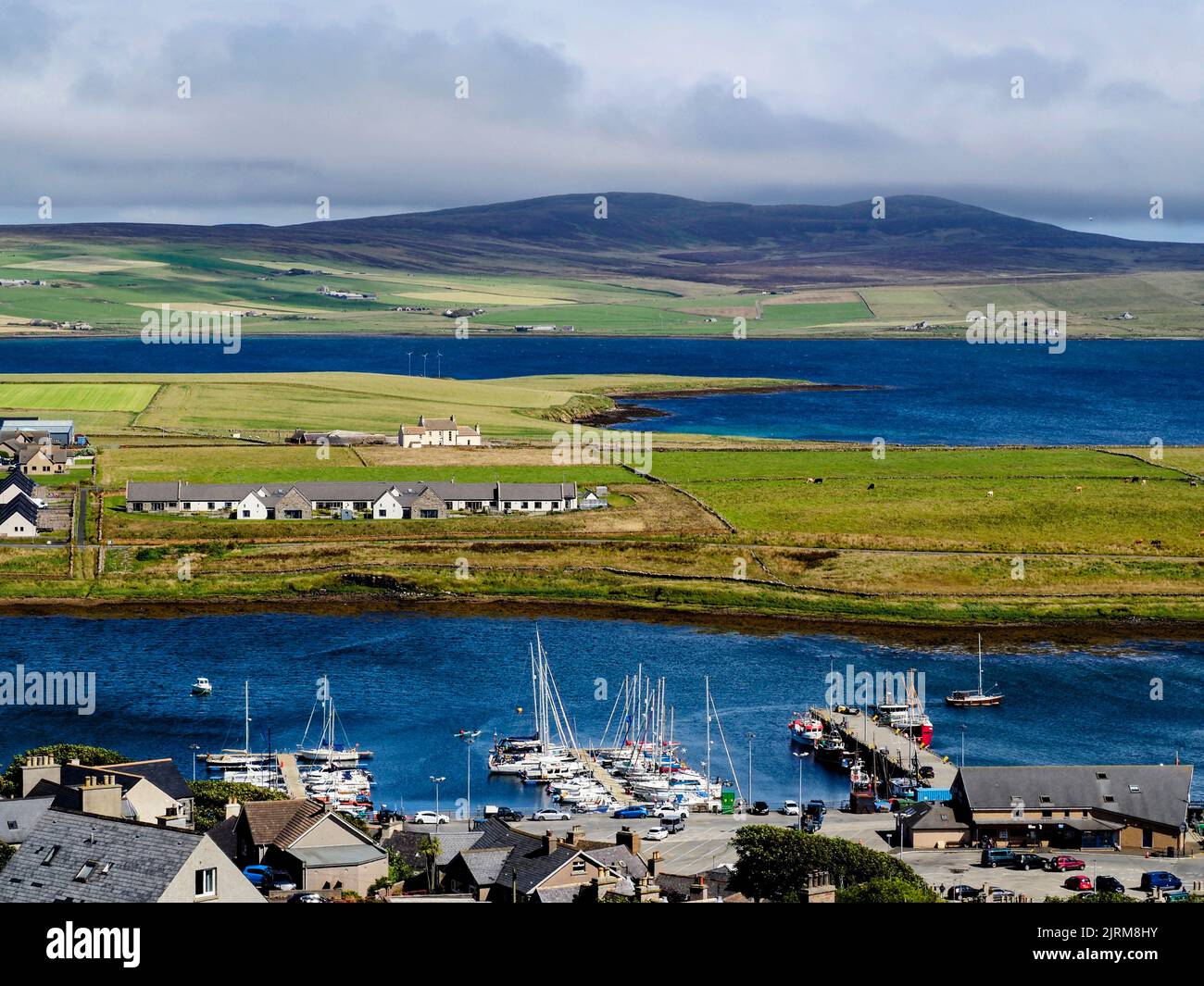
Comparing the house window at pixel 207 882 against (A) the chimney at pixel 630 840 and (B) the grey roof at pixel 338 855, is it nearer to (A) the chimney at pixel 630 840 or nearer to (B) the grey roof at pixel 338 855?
(B) the grey roof at pixel 338 855

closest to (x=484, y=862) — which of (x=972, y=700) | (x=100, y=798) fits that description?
(x=100, y=798)

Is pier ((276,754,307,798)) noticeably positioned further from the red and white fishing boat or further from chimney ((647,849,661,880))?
the red and white fishing boat

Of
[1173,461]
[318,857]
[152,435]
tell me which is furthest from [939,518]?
[318,857]

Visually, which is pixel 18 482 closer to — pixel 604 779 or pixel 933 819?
pixel 604 779

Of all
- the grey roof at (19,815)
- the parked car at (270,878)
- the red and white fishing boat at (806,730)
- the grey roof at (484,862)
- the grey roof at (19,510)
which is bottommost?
the red and white fishing boat at (806,730)

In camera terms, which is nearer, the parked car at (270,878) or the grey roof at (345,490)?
the parked car at (270,878)

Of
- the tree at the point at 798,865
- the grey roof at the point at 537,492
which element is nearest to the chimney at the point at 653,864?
the tree at the point at 798,865
